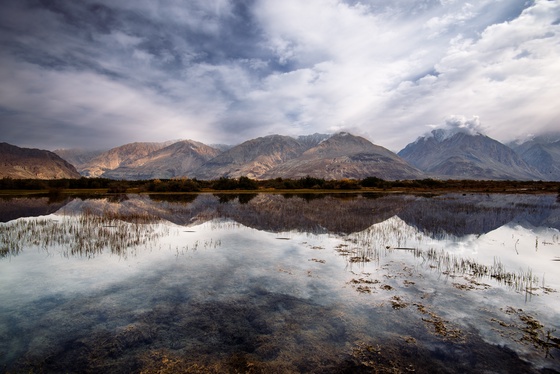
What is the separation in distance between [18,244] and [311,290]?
2057cm

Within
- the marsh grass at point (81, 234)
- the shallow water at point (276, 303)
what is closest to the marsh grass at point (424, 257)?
the shallow water at point (276, 303)

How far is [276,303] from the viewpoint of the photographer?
11227mm

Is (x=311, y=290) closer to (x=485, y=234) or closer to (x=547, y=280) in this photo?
(x=547, y=280)

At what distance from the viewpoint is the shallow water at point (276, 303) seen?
7707mm

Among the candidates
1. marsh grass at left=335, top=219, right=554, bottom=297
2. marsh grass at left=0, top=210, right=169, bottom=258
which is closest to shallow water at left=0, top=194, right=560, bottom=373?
marsh grass at left=335, top=219, right=554, bottom=297

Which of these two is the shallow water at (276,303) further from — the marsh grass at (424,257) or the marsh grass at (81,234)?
the marsh grass at (81,234)

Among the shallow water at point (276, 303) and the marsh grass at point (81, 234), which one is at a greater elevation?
the marsh grass at point (81, 234)

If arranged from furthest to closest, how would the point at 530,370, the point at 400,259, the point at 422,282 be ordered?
the point at 400,259 < the point at 422,282 < the point at 530,370

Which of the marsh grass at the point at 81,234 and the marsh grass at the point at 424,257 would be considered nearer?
the marsh grass at the point at 424,257

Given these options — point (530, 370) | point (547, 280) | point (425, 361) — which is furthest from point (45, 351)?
point (547, 280)

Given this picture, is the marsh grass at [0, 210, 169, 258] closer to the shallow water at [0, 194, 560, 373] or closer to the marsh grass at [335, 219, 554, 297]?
the shallow water at [0, 194, 560, 373]

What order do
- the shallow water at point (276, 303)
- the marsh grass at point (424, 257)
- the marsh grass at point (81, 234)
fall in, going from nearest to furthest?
the shallow water at point (276, 303) → the marsh grass at point (424, 257) → the marsh grass at point (81, 234)

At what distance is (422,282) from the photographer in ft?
45.1

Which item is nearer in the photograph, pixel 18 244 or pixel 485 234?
pixel 18 244
